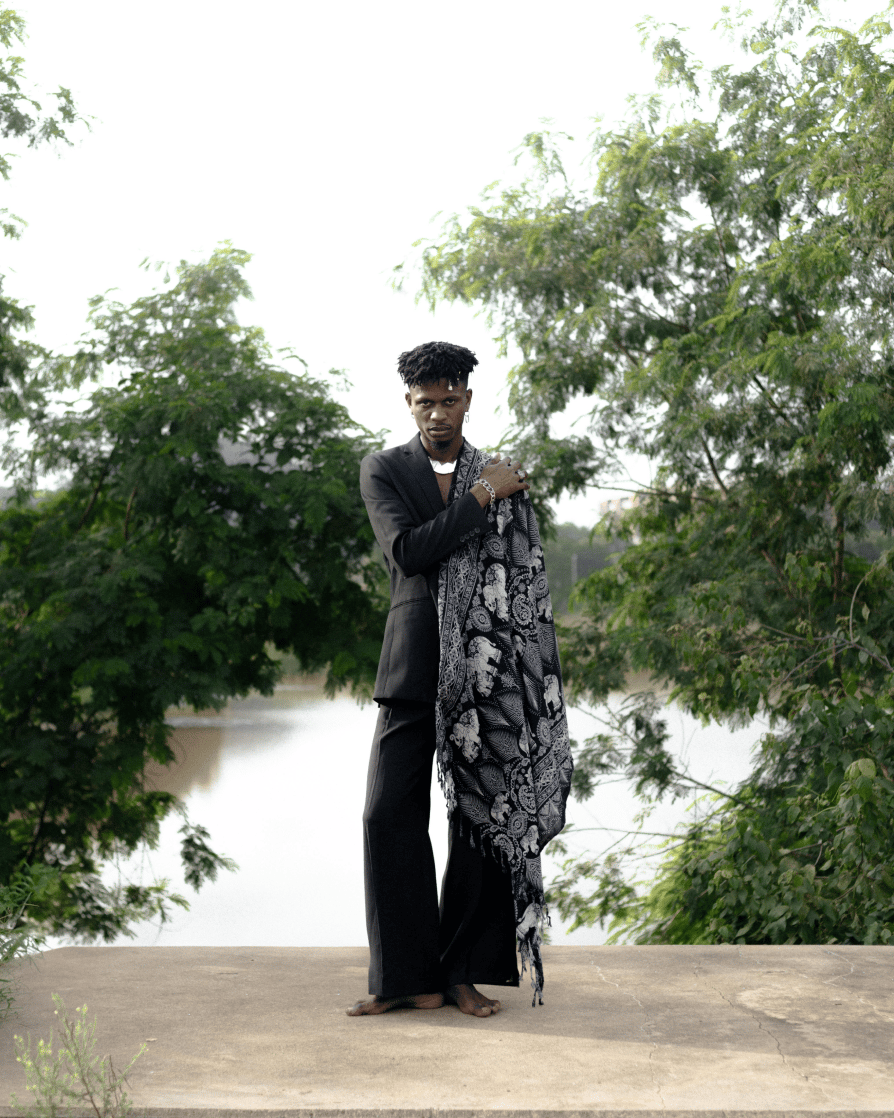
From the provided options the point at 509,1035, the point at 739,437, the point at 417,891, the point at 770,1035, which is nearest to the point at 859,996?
the point at 770,1035

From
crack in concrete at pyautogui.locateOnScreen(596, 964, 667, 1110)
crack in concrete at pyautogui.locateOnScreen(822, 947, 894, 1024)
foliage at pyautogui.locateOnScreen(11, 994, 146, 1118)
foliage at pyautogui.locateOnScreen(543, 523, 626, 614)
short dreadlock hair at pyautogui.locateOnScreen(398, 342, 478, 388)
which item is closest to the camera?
foliage at pyautogui.locateOnScreen(11, 994, 146, 1118)

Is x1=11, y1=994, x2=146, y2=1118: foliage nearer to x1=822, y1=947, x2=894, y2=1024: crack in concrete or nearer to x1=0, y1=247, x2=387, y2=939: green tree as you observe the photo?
x1=822, y1=947, x2=894, y2=1024: crack in concrete

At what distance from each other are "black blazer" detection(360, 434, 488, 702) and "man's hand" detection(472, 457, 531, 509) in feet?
0.08

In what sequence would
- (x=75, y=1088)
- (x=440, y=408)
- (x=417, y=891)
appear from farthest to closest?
(x=440, y=408), (x=417, y=891), (x=75, y=1088)

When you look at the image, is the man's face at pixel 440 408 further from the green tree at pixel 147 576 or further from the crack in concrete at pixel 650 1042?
the green tree at pixel 147 576

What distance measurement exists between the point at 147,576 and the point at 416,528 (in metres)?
3.72

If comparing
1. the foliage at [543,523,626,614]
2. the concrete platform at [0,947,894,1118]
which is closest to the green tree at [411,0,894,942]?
the foliage at [543,523,626,614]

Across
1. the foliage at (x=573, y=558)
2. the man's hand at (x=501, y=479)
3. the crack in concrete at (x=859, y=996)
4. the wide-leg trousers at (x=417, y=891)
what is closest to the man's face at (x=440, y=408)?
the man's hand at (x=501, y=479)

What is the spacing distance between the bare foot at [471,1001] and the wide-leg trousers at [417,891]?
0.03m

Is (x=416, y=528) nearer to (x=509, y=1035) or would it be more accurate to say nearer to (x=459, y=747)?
(x=459, y=747)

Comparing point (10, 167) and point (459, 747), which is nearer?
point (459, 747)

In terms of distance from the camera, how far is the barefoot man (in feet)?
7.64

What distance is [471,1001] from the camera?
234 centimetres

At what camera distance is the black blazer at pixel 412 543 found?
2328mm
